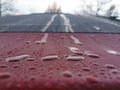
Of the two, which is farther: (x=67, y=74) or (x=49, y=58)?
(x=49, y=58)

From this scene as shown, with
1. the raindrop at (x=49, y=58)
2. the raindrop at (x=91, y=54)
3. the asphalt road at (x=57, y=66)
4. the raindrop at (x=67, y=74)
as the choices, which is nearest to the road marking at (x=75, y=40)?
the asphalt road at (x=57, y=66)

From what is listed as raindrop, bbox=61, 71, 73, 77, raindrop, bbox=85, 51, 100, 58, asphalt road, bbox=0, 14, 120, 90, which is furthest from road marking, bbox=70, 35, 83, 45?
raindrop, bbox=61, 71, 73, 77

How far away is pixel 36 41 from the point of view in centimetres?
113

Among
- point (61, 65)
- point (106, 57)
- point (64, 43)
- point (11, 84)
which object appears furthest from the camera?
point (64, 43)

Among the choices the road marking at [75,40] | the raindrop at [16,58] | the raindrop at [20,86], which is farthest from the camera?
the road marking at [75,40]

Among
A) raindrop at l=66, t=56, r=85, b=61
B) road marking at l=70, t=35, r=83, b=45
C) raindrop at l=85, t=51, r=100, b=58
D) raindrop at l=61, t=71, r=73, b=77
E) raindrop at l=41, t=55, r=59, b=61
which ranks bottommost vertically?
road marking at l=70, t=35, r=83, b=45

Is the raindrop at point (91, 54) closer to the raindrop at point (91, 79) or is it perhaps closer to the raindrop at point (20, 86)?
the raindrop at point (91, 79)

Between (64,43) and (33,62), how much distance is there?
1.18 ft

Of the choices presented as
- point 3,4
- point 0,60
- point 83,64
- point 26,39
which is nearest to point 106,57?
point 83,64

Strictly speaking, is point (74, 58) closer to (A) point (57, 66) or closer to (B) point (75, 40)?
(A) point (57, 66)

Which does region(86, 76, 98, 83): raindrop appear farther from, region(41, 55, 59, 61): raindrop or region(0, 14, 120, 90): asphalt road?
region(41, 55, 59, 61): raindrop

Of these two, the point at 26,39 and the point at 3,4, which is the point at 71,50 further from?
the point at 3,4

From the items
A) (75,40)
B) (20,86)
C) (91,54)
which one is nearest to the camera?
(20,86)

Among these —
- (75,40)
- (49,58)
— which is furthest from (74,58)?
Answer: (75,40)
